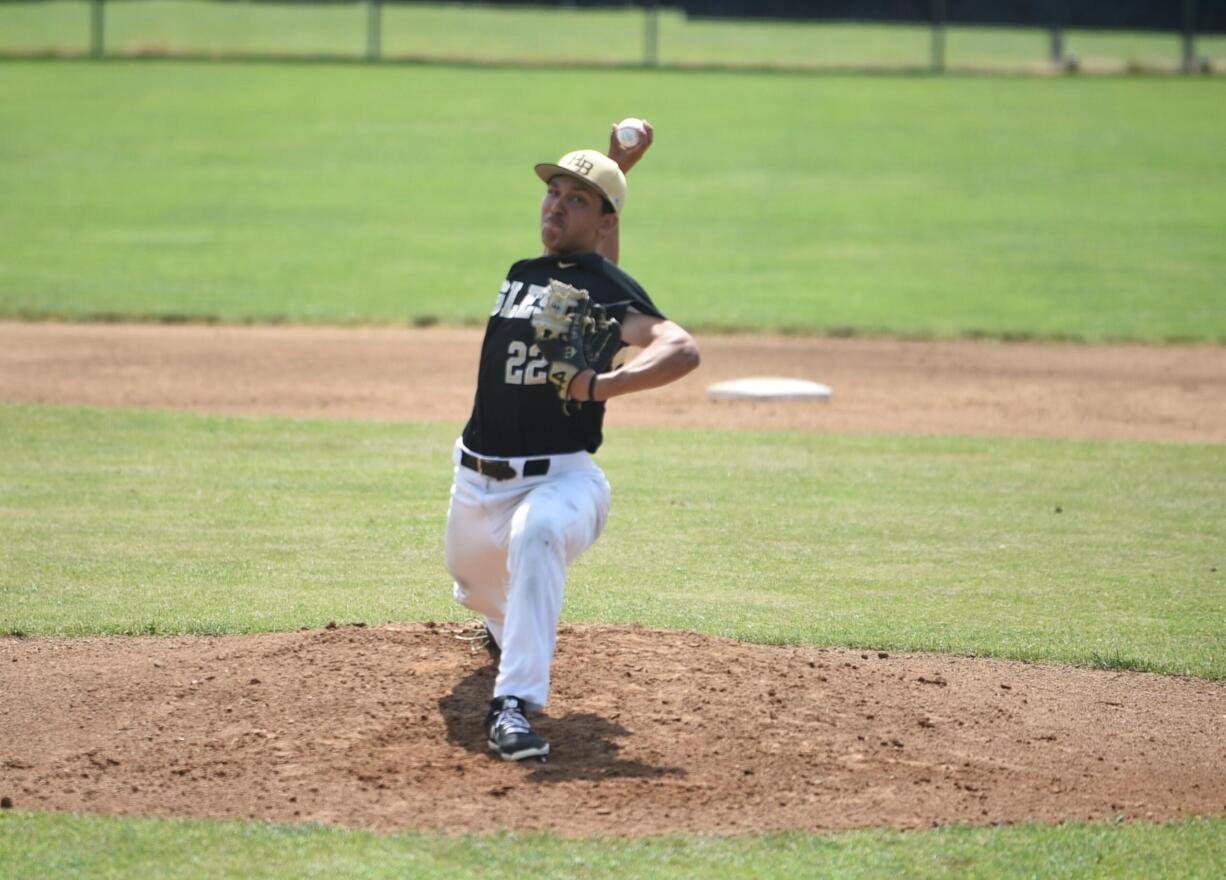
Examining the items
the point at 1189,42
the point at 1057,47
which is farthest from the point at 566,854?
the point at 1057,47

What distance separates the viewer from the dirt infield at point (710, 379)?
1281cm

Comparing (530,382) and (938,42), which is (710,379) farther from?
(938,42)

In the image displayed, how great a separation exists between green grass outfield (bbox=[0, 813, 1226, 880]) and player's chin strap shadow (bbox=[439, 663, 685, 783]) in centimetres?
56

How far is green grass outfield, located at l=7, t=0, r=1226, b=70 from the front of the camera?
37.5m

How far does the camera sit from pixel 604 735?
18.7 ft

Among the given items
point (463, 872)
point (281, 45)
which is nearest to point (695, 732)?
point (463, 872)

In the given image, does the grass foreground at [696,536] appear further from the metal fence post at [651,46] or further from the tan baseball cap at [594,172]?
the metal fence post at [651,46]

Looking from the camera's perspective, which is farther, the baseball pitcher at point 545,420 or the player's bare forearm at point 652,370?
the baseball pitcher at point 545,420

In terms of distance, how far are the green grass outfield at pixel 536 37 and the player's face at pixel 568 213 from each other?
30612mm

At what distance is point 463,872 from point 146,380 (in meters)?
10.2

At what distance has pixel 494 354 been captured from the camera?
5.70 meters

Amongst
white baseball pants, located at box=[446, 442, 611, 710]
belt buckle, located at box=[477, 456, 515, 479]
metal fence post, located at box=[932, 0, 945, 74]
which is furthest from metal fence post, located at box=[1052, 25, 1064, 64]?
belt buckle, located at box=[477, 456, 515, 479]

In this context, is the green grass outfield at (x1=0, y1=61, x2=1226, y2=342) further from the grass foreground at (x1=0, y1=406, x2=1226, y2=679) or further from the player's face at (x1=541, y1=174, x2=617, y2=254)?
the player's face at (x1=541, y1=174, x2=617, y2=254)

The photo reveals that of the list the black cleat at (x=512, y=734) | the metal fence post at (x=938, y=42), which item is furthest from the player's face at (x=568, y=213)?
the metal fence post at (x=938, y=42)
